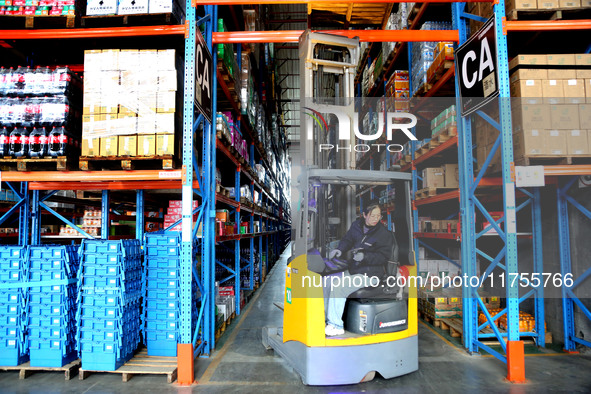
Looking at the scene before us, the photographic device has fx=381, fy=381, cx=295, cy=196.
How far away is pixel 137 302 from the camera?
16.8 feet

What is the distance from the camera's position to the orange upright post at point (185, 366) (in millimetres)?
4469

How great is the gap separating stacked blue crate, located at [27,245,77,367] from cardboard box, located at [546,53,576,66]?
6.96m

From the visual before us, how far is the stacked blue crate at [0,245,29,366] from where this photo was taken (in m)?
4.76

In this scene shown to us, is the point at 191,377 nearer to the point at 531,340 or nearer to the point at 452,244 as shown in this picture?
the point at 531,340

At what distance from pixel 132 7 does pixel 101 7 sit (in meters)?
0.41

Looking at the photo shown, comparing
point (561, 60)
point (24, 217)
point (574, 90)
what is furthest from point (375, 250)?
point (24, 217)

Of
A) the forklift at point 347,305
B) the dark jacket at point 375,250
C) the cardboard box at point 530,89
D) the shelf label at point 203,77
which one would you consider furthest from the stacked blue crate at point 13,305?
the cardboard box at point 530,89

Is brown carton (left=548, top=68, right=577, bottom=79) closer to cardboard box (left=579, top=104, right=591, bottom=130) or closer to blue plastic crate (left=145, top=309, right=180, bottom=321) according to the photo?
cardboard box (left=579, top=104, right=591, bottom=130)

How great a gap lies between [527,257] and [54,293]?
292 inches

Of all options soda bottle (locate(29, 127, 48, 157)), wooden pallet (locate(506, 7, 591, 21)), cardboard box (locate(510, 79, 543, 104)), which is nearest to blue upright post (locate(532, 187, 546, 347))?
cardboard box (locate(510, 79, 543, 104))

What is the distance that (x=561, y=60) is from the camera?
5.30 m

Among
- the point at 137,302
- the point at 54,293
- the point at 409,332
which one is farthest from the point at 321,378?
the point at 54,293

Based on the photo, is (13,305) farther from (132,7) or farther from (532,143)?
(532,143)

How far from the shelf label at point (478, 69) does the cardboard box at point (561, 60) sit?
945 millimetres
